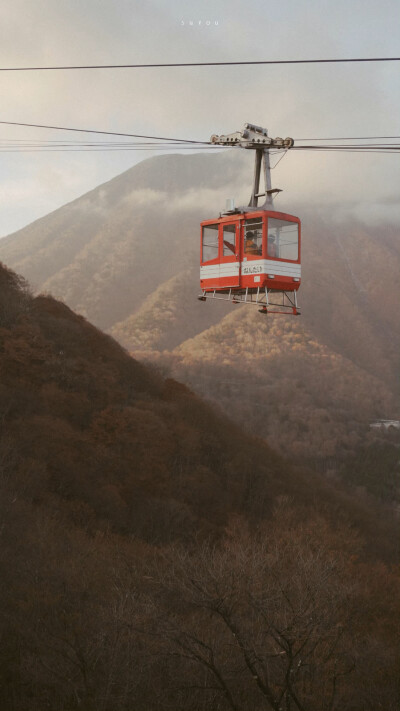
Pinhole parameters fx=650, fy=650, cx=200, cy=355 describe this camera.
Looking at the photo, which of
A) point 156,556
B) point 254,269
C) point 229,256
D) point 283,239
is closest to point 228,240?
point 229,256

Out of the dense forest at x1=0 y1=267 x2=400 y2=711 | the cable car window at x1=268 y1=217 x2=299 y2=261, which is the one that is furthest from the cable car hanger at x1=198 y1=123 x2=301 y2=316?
the dense forest at x1=0 y1=267 x2=400 y2=711

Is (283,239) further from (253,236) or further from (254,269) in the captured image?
(254,269)

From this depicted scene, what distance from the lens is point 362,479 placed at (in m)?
151

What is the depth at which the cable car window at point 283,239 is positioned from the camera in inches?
732

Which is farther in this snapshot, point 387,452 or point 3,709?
point 387,452

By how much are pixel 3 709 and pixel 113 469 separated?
2671cm

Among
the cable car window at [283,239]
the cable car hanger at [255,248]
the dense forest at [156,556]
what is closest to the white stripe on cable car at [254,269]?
the cable car hanger at [255,248]

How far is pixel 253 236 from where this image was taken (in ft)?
62.0

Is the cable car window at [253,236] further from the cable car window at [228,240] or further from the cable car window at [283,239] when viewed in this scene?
the cable car window at [228,240]

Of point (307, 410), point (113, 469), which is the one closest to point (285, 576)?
point (113, 469)

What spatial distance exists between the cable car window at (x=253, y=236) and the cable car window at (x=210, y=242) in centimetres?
120

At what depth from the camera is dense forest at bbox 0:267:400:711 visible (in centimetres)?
2525

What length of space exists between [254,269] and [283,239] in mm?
1232

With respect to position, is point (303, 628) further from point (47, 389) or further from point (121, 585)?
point (47, 389)
